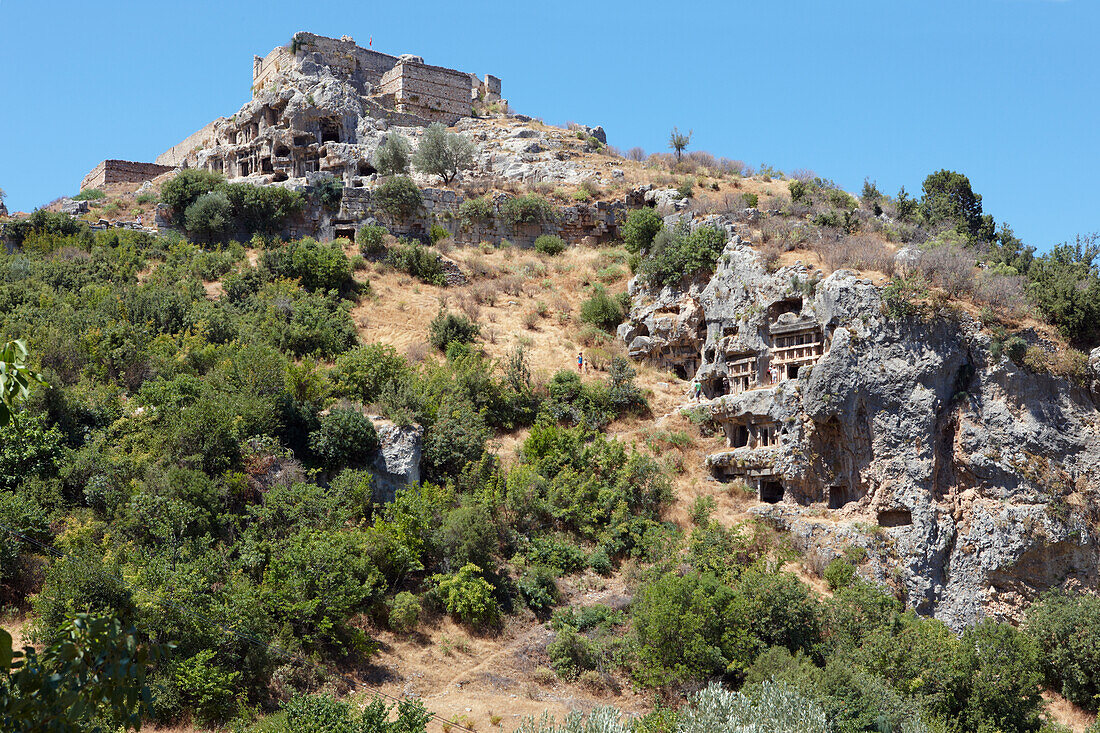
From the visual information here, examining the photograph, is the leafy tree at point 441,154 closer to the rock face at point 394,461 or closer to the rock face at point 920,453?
the rock face at point 920,453

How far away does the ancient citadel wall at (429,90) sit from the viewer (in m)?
40.4

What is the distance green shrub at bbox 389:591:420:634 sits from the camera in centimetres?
1550

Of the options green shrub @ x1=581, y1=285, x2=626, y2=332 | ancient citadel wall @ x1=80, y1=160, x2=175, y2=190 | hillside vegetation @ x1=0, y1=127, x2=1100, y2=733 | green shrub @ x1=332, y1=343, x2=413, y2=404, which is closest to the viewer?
hillside vegetation @ x1=0, y1=127, x2=1100, y2=733

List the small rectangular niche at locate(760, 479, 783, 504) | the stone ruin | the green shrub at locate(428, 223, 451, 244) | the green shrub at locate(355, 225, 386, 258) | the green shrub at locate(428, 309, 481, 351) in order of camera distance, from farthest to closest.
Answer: the stone ruin, the green shrub at locate(428, 223, 451, 244), the green shrub at locate(355, 225, 386, 258), the green shrub at locate(428, 309, 481, 351), the small rectangular niche at locate(760, 479, 783, 504)

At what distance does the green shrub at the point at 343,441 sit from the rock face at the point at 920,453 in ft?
25.5

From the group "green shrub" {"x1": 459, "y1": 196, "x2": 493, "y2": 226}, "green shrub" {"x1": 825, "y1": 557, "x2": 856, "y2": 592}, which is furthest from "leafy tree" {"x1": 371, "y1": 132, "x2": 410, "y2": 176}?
"green shrub" {"x1": 825, "y1": 557, "x2": 856, "y2": 592}

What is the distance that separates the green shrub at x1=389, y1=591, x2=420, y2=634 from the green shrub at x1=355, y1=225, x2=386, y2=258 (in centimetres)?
1478

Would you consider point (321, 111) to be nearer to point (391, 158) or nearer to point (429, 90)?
point (391, 158)

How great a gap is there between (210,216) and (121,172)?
15223 mm

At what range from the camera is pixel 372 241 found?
27859 millimetres

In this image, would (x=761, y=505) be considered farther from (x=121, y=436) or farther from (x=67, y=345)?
(x=67, y=345)

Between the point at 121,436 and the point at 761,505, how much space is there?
42.5 feet

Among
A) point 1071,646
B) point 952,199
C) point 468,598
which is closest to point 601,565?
point 468,598

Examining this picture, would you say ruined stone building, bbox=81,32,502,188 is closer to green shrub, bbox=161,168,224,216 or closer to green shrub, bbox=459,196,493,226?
green shrub, bbox=161,168,224,216
